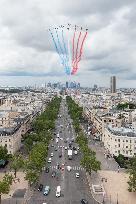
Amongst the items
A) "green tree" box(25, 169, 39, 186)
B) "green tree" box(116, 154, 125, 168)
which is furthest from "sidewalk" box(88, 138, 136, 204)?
"green tree" box(25, 169, 39, 186)

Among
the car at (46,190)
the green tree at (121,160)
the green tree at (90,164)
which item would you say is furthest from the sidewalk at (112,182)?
the car at (46,190)

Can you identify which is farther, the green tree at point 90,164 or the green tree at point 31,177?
the green tree at point 90,164

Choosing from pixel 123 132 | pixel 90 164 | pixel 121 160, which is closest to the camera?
pixel 90 164

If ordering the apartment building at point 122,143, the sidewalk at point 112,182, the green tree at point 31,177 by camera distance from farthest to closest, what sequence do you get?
1. the apartment building at point 122,143
2. the green tree at point 31,177
3. the sidewalk at point 112,182

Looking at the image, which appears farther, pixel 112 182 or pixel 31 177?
pixel 112 182

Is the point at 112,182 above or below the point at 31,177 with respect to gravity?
below

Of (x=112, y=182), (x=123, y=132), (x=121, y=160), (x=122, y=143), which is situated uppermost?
(x=123, y=132)

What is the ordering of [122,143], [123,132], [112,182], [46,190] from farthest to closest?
1. [123,132]
2. [122,143]
3. [112,182]
4. [46,190]

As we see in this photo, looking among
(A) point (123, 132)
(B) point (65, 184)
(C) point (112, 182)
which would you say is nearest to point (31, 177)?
(B) point (65, 184)

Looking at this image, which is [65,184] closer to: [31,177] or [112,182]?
[31,177]

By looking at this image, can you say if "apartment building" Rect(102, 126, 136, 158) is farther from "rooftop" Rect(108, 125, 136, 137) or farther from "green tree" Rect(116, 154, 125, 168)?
"green tree" Rect(116, 154, 125, 168)


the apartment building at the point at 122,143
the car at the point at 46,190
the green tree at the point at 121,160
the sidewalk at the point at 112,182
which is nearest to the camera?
the sidewalk at the point at 112,182

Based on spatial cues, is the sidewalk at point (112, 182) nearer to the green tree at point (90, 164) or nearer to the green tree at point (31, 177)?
the green tree at point (90, 164)
